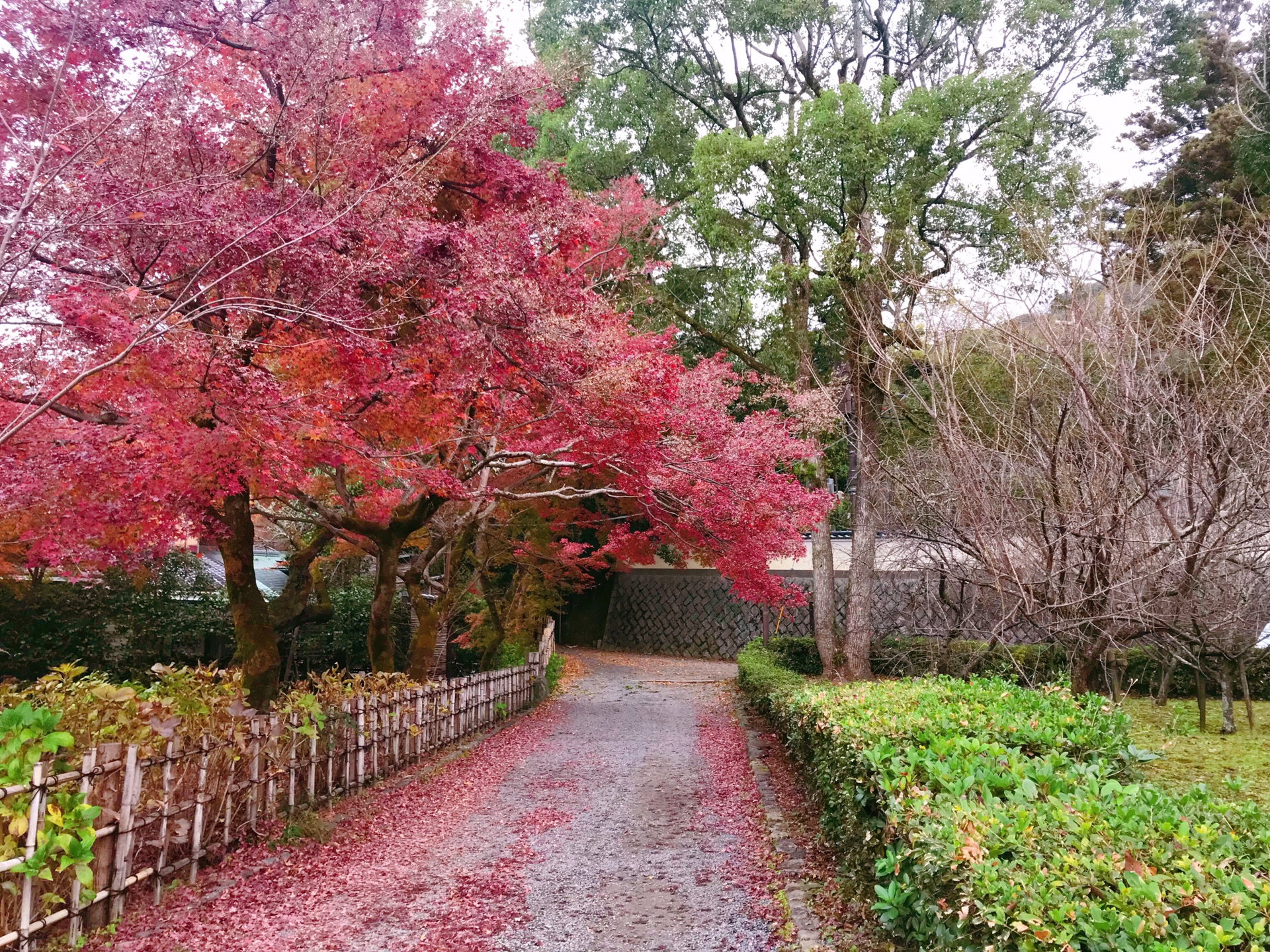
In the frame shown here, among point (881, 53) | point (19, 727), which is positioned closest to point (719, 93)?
point (881, 53)

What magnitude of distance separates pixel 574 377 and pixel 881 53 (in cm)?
1054

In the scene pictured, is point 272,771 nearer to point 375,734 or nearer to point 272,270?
point 375,734

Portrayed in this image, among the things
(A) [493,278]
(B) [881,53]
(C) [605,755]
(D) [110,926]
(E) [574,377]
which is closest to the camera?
(D) [110,926]

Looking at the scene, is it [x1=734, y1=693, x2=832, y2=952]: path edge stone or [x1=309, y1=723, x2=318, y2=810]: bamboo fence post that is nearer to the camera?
[x1=734, y1=693, x2=832, y2=952]: path edge stone

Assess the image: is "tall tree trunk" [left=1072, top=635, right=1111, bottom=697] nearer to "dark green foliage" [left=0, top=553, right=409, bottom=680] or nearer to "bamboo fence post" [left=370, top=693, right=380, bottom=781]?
"bamboo fence post" [left=370, top=693, right=380, bottom=781]

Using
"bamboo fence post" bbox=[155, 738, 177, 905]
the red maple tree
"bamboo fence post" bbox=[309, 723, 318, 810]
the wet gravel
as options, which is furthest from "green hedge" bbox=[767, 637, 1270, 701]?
"bamboo fence post" bbox=[155, 738, 177, 905]

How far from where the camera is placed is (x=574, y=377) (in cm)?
739

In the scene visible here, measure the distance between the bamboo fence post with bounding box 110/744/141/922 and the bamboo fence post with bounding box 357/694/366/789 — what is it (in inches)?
117

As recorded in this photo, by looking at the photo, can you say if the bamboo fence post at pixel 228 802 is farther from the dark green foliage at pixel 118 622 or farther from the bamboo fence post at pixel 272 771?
the dark green foliage at pixel 118 622

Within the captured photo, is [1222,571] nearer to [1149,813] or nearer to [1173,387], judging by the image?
Answer: [1173,387]

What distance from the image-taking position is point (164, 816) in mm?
4609

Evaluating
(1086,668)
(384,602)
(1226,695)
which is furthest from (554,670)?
(1086,668)

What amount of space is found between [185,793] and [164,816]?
0.35 m

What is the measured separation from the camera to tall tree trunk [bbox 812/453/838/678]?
14656mm
